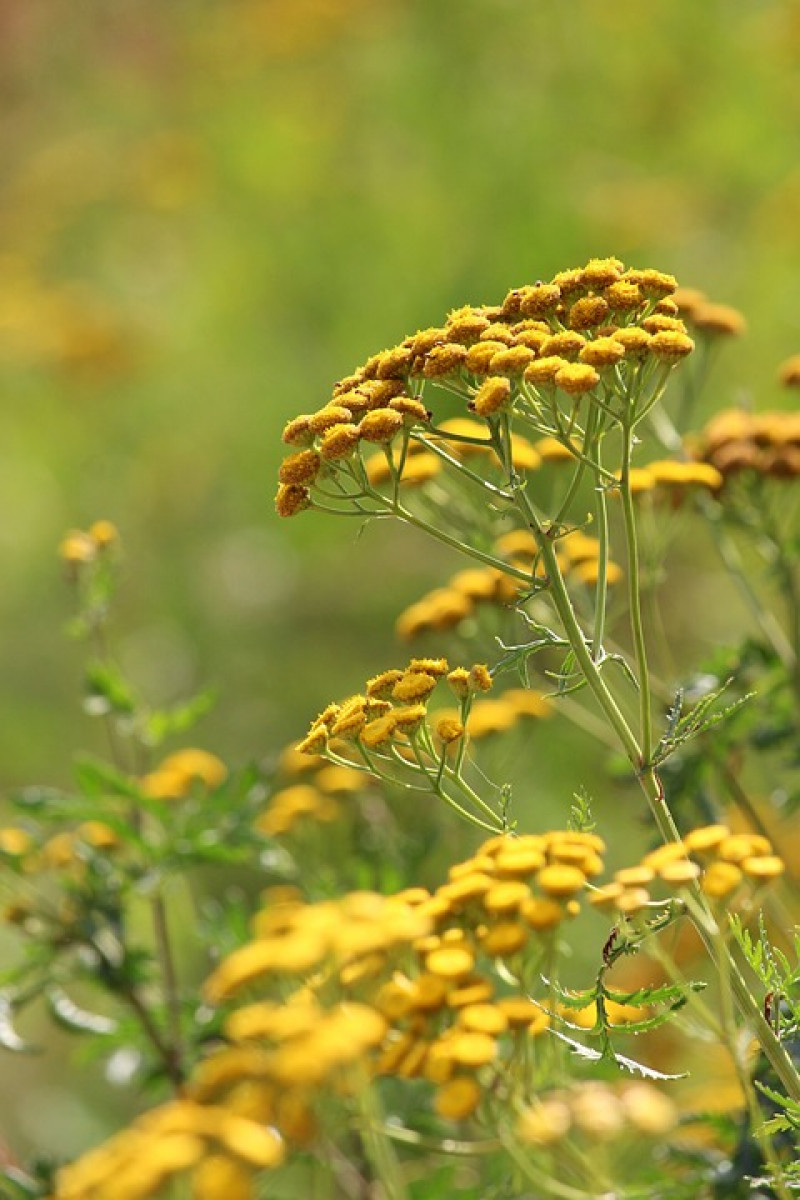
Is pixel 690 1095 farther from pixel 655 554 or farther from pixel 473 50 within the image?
pixel 473 50

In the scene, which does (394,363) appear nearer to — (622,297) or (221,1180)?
(622,297)

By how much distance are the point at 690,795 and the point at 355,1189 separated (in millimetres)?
955

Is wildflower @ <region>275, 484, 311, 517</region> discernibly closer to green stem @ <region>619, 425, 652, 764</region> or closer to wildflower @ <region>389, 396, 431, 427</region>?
wildflower @ <region>389, 396, 431, 427</region>

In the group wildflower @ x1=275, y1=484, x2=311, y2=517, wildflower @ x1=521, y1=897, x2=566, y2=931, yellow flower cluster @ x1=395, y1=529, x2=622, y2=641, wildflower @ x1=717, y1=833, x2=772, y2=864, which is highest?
wildflower @ x1=275, y1=484, x2=311, y2=517

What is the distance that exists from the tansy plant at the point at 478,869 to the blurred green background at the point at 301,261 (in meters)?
2.95

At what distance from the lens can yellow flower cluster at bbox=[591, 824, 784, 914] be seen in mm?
1556

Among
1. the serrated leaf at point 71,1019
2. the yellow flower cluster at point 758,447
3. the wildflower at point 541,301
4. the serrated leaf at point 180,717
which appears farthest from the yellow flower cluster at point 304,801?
the wildflower at point 541,301

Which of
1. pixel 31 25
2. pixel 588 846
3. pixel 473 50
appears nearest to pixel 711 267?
pixel 473 50

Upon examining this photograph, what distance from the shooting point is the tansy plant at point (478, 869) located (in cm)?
135

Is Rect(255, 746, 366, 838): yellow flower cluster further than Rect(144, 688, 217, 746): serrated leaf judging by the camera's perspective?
Yes

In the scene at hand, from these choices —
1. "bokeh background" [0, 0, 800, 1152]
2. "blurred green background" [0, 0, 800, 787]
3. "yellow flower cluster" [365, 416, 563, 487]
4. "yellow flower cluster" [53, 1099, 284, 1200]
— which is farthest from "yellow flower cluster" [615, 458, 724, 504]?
"blurred green background" [0, 0, 800, 787]

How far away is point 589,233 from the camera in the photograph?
6.80 m

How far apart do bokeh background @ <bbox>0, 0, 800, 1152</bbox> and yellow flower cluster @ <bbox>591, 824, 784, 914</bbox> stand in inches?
158

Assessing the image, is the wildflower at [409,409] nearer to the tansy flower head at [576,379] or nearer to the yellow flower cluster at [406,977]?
the tansy flower head at [576,379]
